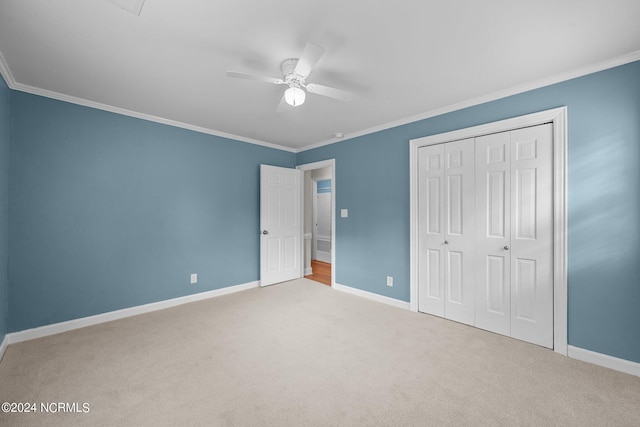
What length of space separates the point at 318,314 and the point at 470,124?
2820 mm

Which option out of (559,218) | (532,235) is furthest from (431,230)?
(559,218)

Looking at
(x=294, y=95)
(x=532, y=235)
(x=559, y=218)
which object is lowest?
(x=532, y=235)

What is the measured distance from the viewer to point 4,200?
247cm

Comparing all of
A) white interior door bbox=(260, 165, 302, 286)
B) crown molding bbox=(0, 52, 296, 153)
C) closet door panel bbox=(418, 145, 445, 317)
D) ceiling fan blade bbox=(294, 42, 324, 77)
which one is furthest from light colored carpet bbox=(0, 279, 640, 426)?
crown molding bbox=(0, 52, 296, 153)

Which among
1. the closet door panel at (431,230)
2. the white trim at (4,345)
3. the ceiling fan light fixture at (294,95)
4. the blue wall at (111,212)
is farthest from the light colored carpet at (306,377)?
the ceiling fan light fixture at (294,95)

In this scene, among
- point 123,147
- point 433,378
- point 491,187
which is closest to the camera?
point 433,378

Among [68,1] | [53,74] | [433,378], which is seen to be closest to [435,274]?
[433,378]

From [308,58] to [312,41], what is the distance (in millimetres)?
240

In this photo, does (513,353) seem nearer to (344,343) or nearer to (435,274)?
(435,274)

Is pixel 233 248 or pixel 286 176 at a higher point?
pixel 286 176

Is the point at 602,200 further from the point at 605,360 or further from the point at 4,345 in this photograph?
the point at 4,345

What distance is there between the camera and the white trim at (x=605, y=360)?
6.89 feet

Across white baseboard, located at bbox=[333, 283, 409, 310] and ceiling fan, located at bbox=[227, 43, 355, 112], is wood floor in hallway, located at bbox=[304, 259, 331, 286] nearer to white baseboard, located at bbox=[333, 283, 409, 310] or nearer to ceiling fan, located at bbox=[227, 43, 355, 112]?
white baseboard, located at bbox=[333, 283, 409, 310]

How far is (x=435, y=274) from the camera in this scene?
10.7 feet
